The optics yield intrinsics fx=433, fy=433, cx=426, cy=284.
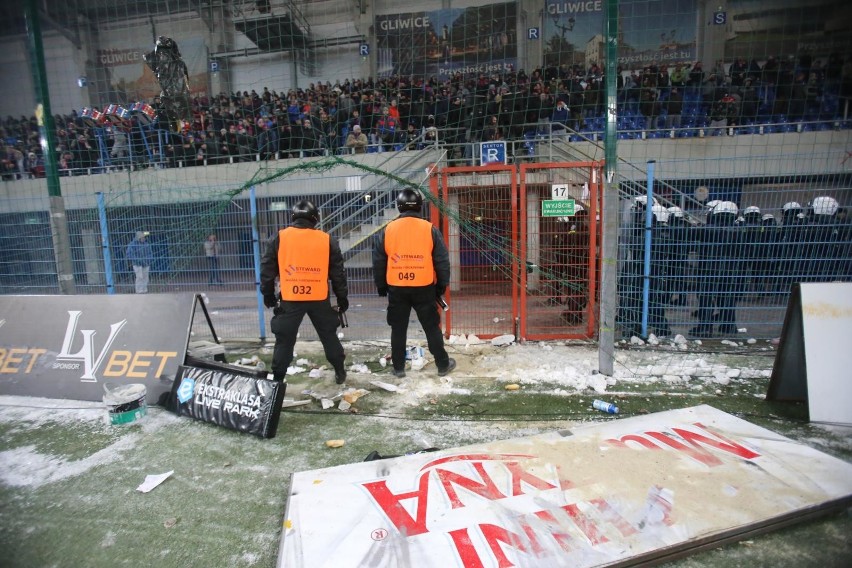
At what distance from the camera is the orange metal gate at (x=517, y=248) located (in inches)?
235

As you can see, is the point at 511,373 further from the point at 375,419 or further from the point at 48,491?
the point at 48,491

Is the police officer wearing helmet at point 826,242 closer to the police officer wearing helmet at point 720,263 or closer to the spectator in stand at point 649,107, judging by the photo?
the police officer wearing helmet at point 720,263

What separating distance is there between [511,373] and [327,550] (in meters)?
3.19

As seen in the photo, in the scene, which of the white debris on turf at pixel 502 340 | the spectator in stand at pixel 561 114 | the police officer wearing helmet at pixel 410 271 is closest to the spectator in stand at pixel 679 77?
the spectator in stand at pixel 561 114

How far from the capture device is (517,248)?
A: 19.9 feet

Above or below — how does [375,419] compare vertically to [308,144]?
below

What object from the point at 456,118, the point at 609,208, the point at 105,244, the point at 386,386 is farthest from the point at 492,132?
the point at 105,244

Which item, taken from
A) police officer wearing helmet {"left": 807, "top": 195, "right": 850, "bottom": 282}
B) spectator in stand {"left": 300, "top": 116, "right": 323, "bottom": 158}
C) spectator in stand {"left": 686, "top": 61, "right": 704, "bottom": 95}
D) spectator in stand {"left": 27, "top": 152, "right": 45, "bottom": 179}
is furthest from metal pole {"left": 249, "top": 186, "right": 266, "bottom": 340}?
spectator in stand {"left": 686, "top": 61, "right": 704, "bottom": 95}

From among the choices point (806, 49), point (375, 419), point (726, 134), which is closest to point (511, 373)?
point (375, 419)

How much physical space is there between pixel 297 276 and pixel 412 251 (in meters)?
1.22

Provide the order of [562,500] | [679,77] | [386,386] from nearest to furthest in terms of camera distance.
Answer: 1. [562,500]
2. [386,386]
3. [679,77]

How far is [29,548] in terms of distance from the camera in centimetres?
244

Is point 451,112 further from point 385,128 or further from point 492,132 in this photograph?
point 385,128

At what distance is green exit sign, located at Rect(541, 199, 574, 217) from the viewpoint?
574 cm
